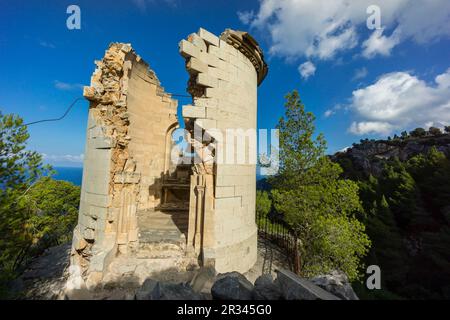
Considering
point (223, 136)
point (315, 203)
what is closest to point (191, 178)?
point (223, 136)

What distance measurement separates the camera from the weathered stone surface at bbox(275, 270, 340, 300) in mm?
1911

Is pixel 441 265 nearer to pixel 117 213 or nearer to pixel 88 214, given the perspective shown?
pixel 117 213

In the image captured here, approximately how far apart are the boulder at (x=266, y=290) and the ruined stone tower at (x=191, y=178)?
2707 millimetres

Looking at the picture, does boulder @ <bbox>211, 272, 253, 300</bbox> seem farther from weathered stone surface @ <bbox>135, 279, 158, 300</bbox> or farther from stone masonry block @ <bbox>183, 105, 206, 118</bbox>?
stone masonry block @ <bbox>183, 105, 206, 118</bbox>

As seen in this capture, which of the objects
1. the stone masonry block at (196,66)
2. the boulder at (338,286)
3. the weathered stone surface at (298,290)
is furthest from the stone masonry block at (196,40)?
the boulder at (338,286)

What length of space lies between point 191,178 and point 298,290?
151 inches

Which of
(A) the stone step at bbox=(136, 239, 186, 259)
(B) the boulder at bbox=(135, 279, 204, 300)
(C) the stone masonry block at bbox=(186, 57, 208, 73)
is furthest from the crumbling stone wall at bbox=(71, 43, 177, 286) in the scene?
(B) the boulder at bbox=(135, 279, 204, 300)

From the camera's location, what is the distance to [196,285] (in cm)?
319

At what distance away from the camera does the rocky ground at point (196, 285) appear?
218 centimetres
